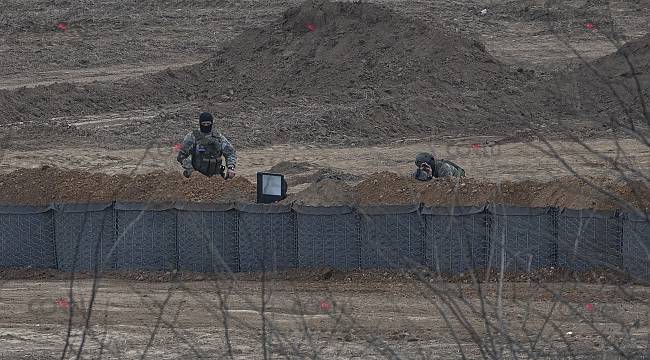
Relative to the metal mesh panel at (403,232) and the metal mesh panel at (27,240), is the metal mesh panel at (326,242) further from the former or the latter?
the metal mesh panel at (27,240)

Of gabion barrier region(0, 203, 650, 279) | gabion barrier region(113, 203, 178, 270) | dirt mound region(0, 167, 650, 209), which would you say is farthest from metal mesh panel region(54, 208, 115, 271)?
dirt mound region(0, 167, 650, 209)

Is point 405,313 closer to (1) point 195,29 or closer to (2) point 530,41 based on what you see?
(2) point 530,41

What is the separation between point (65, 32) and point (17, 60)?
3.47 metres

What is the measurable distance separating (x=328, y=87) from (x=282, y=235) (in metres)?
14.9

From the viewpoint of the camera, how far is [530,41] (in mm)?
35875

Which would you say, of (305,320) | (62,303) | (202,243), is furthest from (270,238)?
(305,320)

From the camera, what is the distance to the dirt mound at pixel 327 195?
1527 centimetres

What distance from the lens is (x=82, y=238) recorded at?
13711mm

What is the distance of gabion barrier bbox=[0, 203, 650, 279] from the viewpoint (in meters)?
12.5

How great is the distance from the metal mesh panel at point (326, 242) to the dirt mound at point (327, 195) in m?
1.71

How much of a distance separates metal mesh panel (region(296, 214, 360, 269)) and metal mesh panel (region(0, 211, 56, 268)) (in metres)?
2.71

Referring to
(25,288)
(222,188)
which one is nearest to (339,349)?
(25,288)

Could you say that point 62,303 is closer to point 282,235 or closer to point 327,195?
point 282,235

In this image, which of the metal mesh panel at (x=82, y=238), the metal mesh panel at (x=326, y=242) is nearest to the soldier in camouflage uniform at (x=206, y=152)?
the metal mesh panel at (x=82, y=238)
